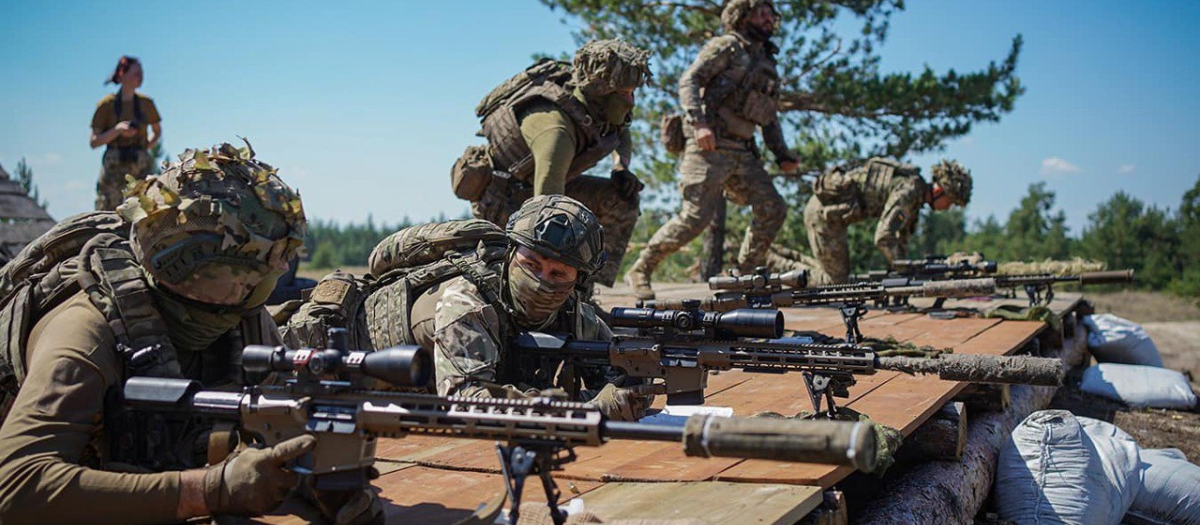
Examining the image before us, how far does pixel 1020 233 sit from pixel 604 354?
32.2 meters

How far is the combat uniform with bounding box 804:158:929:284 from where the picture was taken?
37.4ft

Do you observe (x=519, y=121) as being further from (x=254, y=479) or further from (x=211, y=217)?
(x=254, y=479)

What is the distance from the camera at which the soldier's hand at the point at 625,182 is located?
24.0 ft

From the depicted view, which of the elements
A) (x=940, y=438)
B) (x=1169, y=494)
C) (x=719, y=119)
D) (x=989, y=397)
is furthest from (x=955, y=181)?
(x=940, y=438)

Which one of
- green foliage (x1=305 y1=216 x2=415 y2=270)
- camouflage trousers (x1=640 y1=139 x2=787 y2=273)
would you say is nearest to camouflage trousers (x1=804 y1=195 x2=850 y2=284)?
camouflage trousers (x1=640 y1=139 x2=787 y2=273)

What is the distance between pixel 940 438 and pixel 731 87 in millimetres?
5356

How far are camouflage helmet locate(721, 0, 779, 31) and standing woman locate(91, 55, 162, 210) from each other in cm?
647

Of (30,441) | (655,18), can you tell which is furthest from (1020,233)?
(30,441)

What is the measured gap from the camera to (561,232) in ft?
13.5

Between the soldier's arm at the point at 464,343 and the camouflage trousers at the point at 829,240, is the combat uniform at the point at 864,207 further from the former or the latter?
the soldier's arm at the point at 464,343

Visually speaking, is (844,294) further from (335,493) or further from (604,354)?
(335,493)

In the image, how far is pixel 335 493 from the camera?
9.53ft

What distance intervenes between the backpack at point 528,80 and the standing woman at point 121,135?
5490 millimetres

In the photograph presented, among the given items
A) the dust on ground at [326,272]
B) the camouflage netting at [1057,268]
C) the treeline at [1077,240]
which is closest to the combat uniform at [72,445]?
the dust on ground at [326,272]
